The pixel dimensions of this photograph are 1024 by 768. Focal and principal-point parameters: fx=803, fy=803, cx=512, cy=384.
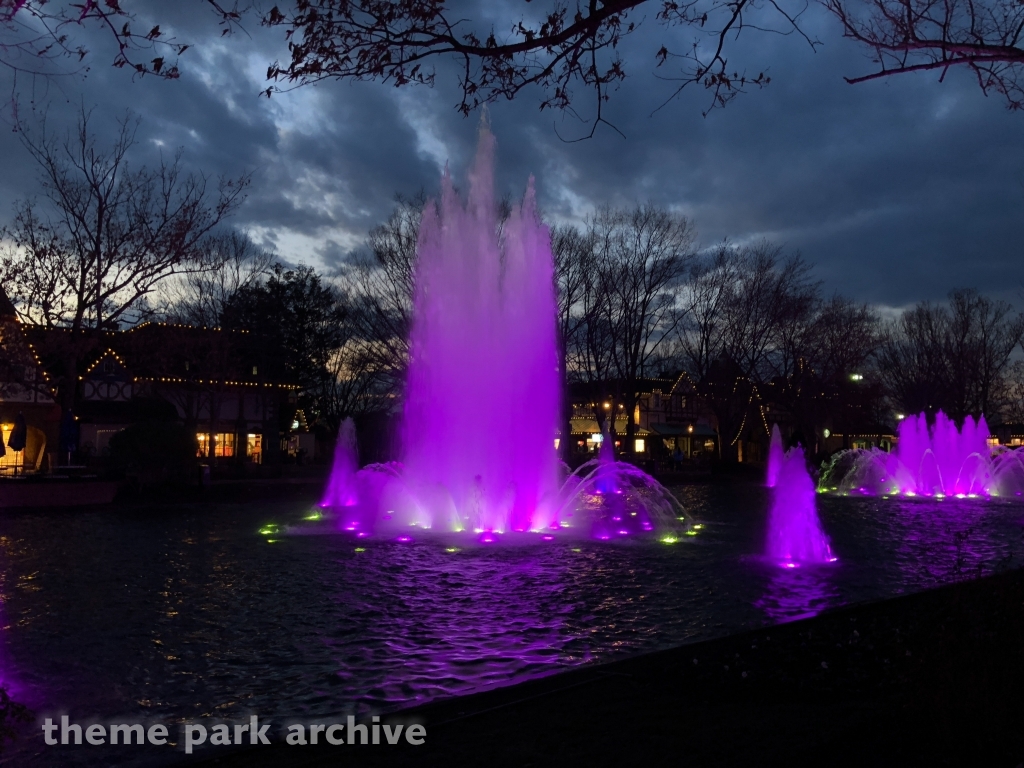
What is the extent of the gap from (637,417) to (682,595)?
5882 centimetres

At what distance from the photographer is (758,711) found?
519 centimetres

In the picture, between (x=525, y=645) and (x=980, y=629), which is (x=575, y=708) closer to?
(x=525, y=645)

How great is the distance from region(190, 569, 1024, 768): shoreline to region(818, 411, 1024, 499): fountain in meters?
26.6

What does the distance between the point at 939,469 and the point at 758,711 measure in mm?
32072

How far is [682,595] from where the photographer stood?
993 cm

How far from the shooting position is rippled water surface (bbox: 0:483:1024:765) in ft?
20.3

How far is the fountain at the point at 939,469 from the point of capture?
31766 millimetres

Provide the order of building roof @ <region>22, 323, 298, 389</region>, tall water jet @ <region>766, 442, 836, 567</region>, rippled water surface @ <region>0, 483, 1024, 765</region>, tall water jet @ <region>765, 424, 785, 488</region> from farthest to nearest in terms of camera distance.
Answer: tall water jet @ <region>765, 424, 785, 488</region>, building roof @ <region>22, 323, 298, 389</region>, tall water jet @ <region>766, 442, 836, 567</region>, rippled water surface @ <region>0, 483, 1024, 765</region>

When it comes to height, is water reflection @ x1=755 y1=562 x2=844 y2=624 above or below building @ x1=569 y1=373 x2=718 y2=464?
below

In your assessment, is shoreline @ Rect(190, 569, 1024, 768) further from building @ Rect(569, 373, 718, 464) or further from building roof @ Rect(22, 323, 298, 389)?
building @ Rect(569, 373, 718, 464)

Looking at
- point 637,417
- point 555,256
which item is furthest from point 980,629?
point 637,417

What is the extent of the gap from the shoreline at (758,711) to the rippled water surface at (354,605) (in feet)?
2.81

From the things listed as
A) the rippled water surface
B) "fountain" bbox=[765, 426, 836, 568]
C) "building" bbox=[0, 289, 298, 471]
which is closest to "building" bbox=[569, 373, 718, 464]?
"building" bbox=[0, 289, 298, 471]

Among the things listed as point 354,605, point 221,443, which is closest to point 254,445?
point 221,443
